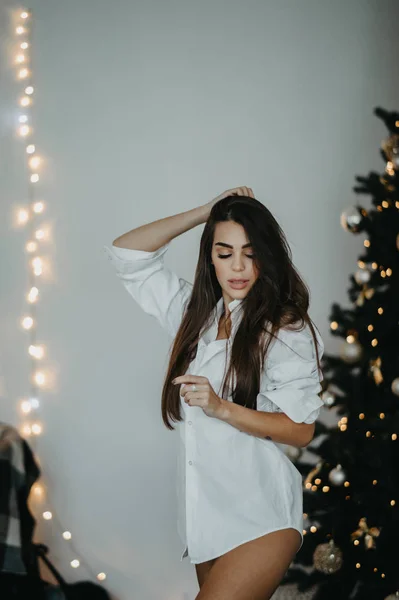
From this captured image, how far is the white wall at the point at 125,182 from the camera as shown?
256 centimetres

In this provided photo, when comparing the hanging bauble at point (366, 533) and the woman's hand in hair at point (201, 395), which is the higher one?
the woman's hand in hair at point (201, 395)

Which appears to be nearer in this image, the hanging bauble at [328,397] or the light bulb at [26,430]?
the hanging bauble at [328,397]

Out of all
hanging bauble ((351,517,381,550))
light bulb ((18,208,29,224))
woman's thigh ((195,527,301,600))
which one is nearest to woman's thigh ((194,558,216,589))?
woman's thigh ((195,527,301,600))

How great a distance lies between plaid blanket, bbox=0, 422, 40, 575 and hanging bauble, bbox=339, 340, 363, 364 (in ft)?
3.53

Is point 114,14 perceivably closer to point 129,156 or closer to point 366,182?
point 129,156

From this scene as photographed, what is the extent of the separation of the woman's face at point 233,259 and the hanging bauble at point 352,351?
67 cm

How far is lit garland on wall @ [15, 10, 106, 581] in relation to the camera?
8.27 feet

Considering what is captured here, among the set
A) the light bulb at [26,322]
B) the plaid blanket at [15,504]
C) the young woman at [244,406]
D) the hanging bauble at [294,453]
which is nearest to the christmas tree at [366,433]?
the hanging bauble at [294,453]

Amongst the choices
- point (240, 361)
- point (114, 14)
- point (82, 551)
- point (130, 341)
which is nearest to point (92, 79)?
point (114, 14)

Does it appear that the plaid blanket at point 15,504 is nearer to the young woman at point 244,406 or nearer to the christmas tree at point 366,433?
the young woman at point 244,406

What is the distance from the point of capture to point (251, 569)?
1.44m

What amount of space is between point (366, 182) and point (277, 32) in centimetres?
97

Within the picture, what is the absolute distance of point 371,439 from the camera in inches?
84.8

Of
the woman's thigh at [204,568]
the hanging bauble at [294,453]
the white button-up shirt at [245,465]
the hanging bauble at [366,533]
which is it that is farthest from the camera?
the hanging bauble at [294,453]
